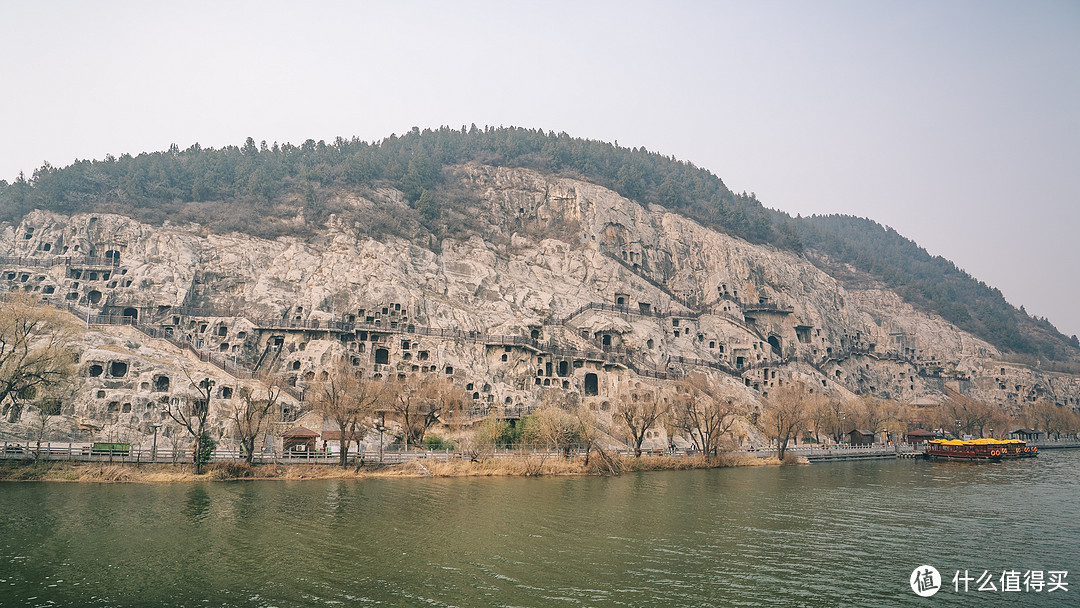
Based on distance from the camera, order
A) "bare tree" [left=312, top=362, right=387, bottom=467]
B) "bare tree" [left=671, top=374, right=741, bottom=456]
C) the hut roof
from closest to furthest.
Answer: "bare tree" [left=312, top=362, right=387, bottom=467]
the hut roof
"bare tree" [left=671, top=374, right=741, bottom=456]

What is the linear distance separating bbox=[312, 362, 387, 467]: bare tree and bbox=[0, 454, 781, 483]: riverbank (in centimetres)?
323

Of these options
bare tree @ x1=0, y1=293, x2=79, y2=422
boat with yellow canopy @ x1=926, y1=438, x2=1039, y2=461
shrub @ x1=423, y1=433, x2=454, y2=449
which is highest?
bare tree @ x1=0, y1=293, x2=79, y2=422

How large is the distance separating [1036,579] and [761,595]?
10773mm

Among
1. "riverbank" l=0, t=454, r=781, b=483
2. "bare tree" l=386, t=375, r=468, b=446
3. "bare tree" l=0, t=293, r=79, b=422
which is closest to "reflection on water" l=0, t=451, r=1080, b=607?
"riverbank" l=0, t=454, r=781, b=483

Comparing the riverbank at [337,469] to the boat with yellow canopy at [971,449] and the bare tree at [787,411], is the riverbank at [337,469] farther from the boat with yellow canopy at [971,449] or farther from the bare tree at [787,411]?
the boat with yellow canopy at [971,449]

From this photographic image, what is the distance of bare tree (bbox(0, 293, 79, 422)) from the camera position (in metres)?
47.2

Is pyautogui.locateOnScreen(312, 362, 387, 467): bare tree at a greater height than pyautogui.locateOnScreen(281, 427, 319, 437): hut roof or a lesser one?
greater

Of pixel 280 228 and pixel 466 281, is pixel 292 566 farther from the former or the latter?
pixel 280 228

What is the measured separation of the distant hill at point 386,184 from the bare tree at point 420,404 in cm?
3858

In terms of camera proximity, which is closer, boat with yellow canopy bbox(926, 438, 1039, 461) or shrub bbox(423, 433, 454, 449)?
shrub bbox(423, 433, 454, 449)

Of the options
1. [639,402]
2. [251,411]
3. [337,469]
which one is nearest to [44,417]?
[251,411]

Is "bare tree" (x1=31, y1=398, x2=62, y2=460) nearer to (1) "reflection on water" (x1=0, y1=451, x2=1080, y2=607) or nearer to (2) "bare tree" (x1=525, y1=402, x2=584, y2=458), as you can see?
(1) "reflection on water" (x1=0, y1=451, x2=1080, y2=607)

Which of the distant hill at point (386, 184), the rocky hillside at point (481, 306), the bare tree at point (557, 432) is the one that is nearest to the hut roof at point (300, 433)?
A: the rocky hillside at point (481, 306)

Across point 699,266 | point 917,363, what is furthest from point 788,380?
point 917,363
